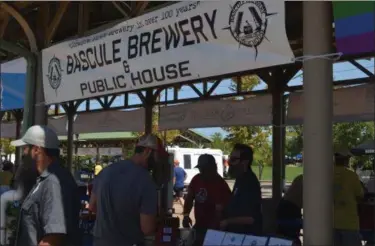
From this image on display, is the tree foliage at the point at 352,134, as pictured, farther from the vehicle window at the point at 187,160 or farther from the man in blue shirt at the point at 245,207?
the man in blue shirt at the point at 245,207

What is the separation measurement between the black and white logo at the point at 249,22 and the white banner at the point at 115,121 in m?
8.51

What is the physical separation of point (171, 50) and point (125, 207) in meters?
1.38

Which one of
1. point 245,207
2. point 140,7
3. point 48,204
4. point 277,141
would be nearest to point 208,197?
point 245,207

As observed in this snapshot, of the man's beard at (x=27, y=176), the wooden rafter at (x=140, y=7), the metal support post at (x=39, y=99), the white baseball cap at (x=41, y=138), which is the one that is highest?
the wooden rafter at (x=140, y=7)

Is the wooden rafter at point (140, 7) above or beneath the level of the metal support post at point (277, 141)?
above

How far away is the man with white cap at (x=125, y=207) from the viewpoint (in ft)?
12.0

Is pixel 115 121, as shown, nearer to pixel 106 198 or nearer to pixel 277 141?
pixel 277 141

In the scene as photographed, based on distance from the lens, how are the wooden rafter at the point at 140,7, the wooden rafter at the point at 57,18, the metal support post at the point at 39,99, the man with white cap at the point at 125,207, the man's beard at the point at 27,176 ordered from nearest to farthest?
the man with white cap at the point at 125,207, the man's beard at the point at 27,176, the wooden rafter at the point at 140,7, the wooden rafter at the point at 57,18, the metal support post at the point at 39,99

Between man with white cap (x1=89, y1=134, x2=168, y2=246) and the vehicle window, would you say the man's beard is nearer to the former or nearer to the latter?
man with white cap (x1=89, y1=134, x2=168, y2=246)

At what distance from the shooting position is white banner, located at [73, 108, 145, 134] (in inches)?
479

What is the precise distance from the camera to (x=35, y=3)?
20.3ft

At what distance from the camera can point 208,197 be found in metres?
5.79

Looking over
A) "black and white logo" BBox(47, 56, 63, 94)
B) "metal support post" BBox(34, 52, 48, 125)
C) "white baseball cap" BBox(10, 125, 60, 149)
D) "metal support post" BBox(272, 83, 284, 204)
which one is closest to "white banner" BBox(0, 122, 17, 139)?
"metal support post" BBox(272, 83, 284, 204)

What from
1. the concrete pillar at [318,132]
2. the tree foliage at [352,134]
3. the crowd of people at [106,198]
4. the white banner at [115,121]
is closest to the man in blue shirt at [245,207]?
the crowd of people at [106,198]
